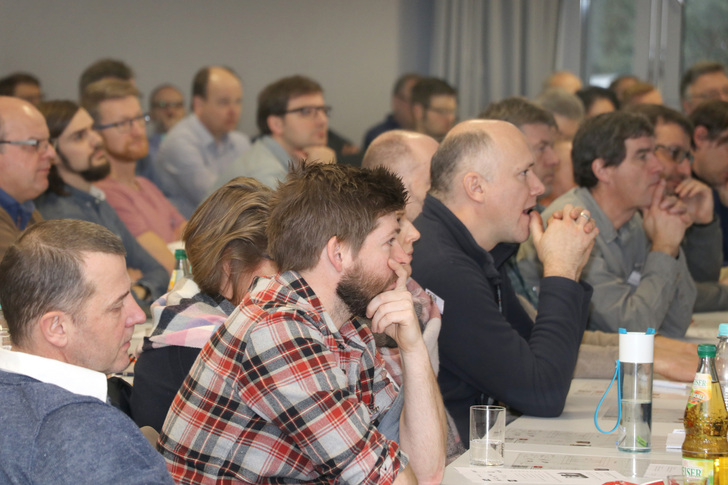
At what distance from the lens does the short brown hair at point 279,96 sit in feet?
16.1

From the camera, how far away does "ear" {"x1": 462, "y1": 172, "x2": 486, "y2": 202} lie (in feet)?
7.91

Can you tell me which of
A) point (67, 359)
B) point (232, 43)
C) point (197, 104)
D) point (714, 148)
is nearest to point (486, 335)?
point (67, 359)

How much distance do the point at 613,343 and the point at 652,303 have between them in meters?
0.33

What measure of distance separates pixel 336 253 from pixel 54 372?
555 millimetres

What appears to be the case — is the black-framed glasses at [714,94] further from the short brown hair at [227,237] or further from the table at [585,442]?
the short brown hair at [227,237]

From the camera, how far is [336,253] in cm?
159

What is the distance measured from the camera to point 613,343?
111 inches

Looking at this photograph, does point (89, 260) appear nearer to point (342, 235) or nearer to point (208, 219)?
point (342, 235)

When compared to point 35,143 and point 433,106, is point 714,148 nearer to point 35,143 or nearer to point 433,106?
point 433,106

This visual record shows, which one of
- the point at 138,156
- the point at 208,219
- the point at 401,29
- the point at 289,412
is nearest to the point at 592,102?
the point at 401,29

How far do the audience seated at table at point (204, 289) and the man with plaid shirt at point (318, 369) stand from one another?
1.02 feet

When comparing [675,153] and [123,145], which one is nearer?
[675,153]

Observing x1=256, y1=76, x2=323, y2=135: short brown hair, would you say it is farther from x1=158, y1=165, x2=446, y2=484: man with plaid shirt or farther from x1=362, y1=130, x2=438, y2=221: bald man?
x1=158, y1=165, x2=446, y2=484: man with plaid shirt

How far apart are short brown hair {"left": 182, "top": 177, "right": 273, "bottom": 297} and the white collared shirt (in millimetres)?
728
